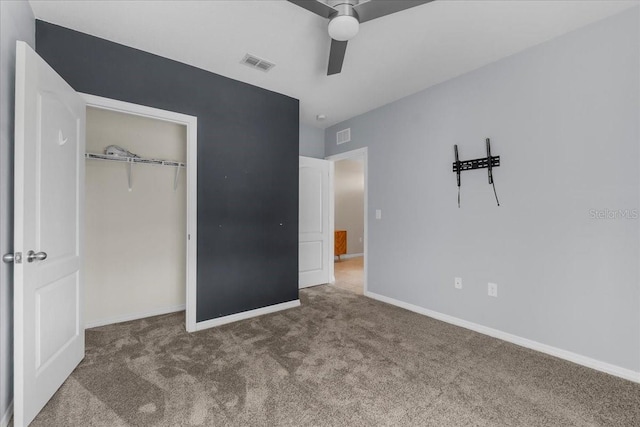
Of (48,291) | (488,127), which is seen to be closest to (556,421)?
(488,127)

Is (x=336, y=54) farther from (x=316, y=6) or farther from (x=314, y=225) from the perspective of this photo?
(x=314, y=225)

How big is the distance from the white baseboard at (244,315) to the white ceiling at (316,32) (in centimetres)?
253

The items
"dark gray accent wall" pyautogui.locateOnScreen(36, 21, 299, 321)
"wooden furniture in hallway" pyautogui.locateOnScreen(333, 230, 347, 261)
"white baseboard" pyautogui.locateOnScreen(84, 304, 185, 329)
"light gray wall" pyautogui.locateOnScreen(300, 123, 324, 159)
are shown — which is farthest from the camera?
"wooden furniture in hallway" pyautogui.locateOnScreen(333, 230, 347, 261)

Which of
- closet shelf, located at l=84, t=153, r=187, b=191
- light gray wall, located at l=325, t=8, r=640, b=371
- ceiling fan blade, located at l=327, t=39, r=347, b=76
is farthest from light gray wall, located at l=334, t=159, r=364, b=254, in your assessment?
ceiling fan blade, located at l=327, t=39, r=347, b=76

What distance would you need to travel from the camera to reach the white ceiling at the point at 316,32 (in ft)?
6.59

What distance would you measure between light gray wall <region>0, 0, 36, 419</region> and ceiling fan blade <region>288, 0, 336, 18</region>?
63.7 inches

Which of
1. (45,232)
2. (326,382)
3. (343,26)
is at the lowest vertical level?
(326,382)

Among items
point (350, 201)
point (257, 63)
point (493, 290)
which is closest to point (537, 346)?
point (493, 290)

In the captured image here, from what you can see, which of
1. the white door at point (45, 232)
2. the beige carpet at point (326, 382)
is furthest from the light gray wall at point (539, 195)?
the white door at point (45, 232)

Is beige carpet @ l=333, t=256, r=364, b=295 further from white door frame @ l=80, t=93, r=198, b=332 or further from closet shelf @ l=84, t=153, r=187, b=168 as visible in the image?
closet shelf @ l=84, t=153, r=187, b=168

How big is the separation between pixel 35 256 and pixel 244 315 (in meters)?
1.92

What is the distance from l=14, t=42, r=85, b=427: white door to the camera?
1.51 m

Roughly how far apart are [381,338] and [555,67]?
2717mm

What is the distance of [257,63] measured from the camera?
108 inches
